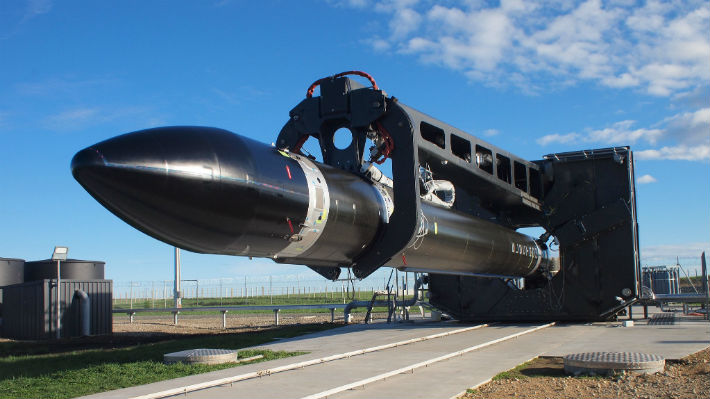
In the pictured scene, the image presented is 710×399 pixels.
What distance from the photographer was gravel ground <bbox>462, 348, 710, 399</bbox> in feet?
22.1

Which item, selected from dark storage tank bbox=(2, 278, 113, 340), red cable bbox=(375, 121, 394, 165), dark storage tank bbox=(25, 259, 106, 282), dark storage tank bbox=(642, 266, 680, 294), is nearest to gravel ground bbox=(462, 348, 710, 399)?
red cable bbox=(375, 121, 394, 165)

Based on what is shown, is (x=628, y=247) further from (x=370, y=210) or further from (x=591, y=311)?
(x=370, y=210)

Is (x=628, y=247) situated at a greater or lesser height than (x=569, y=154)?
lesser

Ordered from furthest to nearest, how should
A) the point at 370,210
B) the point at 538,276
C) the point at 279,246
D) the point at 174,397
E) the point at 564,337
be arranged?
the point at 538,276 → the point at 564,337 → the point at 370,210 → the point at 279,246 → the point at 174,397

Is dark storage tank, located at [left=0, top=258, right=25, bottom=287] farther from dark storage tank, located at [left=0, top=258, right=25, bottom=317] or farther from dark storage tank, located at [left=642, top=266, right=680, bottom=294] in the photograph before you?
dark storage tank, located at [left=642, top=266, right=680, bottom=294]

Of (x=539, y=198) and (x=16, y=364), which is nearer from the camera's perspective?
(x=16, y=364)

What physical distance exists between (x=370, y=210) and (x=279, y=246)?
67.2 inches

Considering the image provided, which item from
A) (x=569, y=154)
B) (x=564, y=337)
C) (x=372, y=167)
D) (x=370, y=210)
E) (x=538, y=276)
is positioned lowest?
(x=564, y=337)

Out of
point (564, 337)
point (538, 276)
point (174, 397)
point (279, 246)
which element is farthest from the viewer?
point (538, 276)

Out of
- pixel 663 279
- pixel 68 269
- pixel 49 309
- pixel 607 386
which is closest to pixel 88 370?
pixel 607 386

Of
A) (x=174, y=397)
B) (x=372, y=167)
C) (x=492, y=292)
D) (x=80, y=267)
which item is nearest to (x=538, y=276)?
(x=492, y=292)

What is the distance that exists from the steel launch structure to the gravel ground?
97.0 inches

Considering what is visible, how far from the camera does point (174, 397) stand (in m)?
6.54

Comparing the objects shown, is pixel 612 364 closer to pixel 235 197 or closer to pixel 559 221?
pixel 235 197
